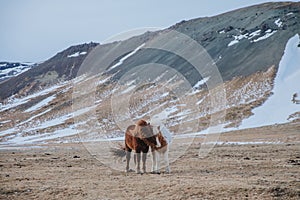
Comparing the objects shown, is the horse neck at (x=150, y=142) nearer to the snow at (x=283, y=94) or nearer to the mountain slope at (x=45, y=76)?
the snow at (x=283, y=94)

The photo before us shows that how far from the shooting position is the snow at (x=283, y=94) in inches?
2242

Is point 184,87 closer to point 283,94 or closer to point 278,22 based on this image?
point 283,94

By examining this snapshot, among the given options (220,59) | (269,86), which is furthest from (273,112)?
(220,59)

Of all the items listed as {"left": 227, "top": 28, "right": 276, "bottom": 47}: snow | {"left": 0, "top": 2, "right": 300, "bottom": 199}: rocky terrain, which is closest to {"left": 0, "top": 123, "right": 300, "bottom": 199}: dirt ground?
{"left": 0, "top": 2, "right": 300, "bottom": 199}: rocky terrain

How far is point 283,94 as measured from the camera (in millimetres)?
66375

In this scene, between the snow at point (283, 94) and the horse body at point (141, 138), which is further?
the snow at point (283, 94)

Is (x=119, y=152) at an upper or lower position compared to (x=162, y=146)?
lower

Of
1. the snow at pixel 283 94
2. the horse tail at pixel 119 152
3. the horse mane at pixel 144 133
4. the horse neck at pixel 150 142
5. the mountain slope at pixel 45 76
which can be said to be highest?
the mountain slope at pixel 45 76

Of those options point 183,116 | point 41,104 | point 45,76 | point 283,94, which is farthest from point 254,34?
point 45,76

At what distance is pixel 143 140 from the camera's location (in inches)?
642

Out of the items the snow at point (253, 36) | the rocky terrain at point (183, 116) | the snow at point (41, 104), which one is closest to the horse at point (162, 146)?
the rocky terrain at point (183, 116)

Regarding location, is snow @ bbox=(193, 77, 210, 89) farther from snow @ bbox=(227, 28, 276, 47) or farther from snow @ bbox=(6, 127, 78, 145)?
snow @ bbox=(6, 127, 78, 145)

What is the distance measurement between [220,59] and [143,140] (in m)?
83.1

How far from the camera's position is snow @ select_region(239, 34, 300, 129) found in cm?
5694
